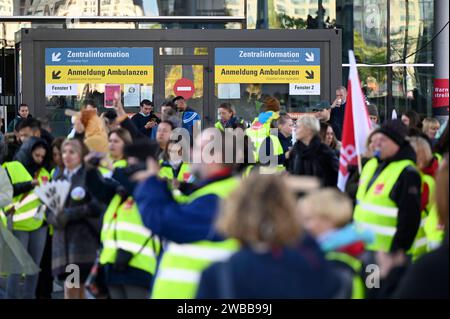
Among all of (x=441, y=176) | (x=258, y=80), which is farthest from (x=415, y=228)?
(x=258, y=80)

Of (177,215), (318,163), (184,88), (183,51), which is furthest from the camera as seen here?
(183,51)

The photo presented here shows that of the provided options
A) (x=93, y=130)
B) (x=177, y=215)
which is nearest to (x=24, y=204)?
(x=93, y=130)

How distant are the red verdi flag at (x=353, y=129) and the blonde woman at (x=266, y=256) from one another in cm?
527

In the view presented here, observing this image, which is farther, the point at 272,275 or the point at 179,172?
the point at 179,172

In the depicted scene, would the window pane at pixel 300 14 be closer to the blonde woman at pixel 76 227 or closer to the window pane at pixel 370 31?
the window pane at pixel 370 31

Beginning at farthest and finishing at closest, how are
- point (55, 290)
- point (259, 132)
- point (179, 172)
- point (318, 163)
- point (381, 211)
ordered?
1. point (259, 132)
2. point (55, 290)
3. point (318, 163)
4. point (179, 172)
5. point (381, 211)

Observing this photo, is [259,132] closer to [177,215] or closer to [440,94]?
[440,94]

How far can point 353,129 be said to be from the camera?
986 centimetres

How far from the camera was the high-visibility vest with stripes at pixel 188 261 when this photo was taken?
5699 millimetres

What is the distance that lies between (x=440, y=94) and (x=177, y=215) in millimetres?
10906

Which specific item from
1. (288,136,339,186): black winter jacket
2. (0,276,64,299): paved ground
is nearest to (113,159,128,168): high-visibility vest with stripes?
(288,136,339,186): black winter jacket

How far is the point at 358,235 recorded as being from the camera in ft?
17.4
